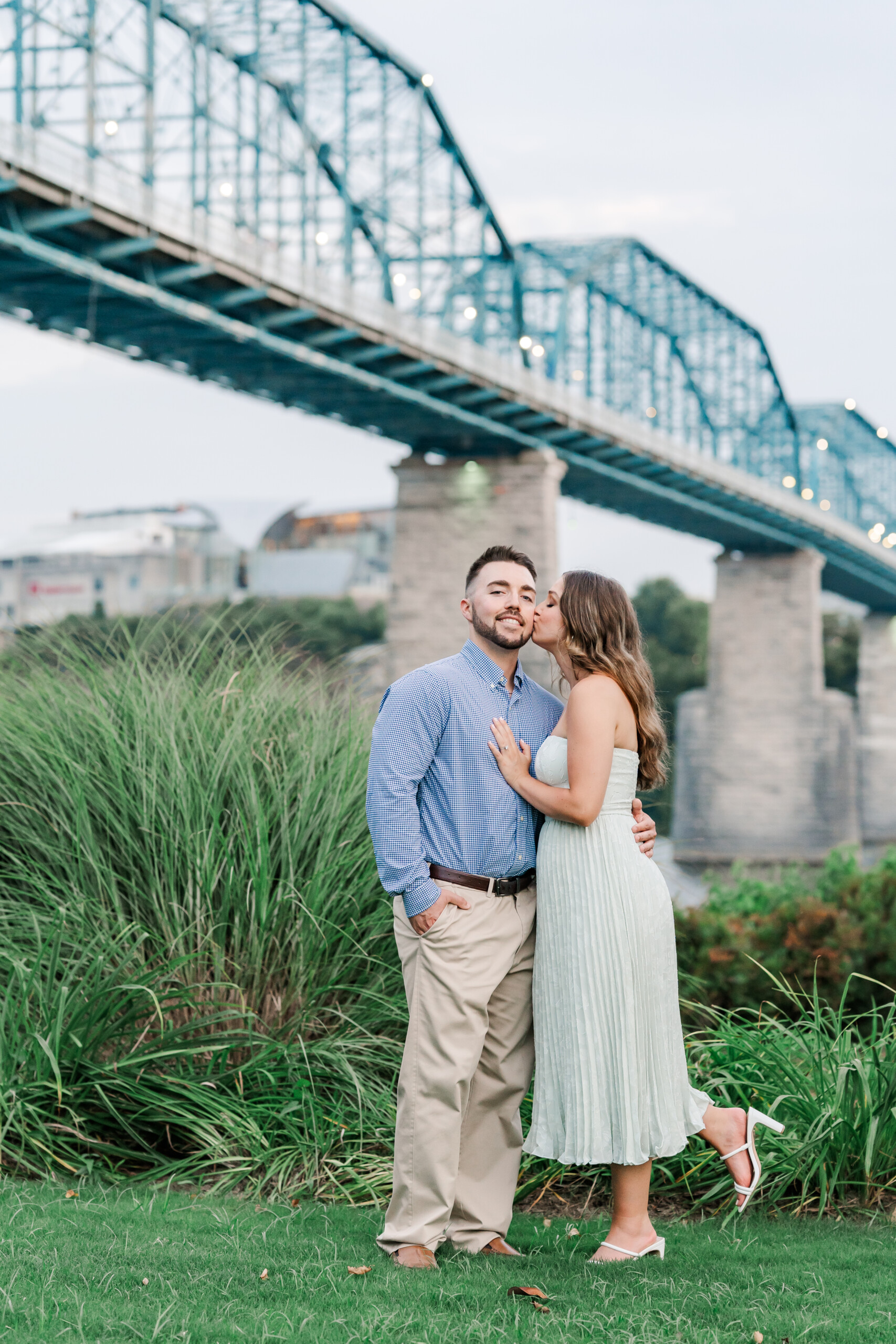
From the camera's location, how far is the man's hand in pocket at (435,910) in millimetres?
3615

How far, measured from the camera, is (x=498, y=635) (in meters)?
3.86

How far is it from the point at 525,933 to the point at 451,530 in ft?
97.1

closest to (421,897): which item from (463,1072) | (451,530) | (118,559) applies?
(463,1072)

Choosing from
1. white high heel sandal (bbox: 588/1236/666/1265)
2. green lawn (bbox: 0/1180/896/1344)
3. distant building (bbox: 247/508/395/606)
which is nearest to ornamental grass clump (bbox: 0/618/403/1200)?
green lawn (bbox: 0/1180/896/1344)

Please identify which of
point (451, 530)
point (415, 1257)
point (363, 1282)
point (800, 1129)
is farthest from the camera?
point (451, 530)

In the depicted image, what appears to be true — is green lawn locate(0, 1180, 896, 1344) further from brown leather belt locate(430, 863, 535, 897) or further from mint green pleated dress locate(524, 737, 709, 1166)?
brown leather belt locate(430, 863, 535, 897)

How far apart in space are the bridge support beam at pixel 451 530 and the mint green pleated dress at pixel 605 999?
1093 inches

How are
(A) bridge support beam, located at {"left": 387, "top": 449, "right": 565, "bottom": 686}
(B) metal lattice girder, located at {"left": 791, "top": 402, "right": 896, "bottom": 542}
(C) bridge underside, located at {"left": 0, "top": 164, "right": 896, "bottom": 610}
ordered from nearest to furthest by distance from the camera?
(C) bridge underside, located at {"left": 0, "top": 164, "right": 896, "bottom": 610} < (A) bridge support beam, located at {"left": 387, "top": 449, "right": 565, "bottom": 686} < (B) metal lattice girder, located at {"left": 791, "top": 402, "right": 896, "bottom": 542}

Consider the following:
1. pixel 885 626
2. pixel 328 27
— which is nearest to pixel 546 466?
pixel 328 27

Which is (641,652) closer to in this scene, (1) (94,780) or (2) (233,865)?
(2) (233,865)

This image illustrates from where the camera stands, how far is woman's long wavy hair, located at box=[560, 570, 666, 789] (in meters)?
3.73

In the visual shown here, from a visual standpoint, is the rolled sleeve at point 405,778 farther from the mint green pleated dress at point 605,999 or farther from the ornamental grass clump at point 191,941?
the ornamental grass clump at point 191,941

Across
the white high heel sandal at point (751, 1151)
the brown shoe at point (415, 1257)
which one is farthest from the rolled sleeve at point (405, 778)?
the white high heel sandal at point (751, 1151)

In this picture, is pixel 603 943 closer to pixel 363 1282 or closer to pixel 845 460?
pixel 363 1282
